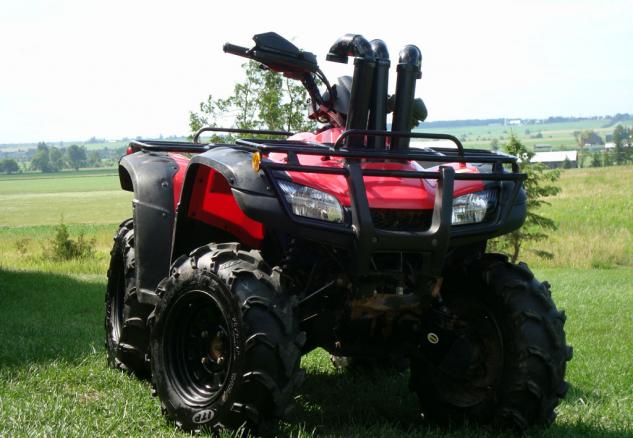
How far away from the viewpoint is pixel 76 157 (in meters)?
93.4

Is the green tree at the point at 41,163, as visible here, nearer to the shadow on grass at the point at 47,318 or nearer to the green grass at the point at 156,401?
the shadow on grass at the point at 47,318

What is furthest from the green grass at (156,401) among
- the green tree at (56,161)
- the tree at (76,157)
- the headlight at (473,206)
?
the green tree at (56,161)

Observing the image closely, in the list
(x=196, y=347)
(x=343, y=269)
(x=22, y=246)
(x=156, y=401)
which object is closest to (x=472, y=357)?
(x=343, y=269)

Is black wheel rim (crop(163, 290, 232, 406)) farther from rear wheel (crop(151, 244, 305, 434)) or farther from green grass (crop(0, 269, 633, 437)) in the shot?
green grass (crop(0, 269, 633, 437))

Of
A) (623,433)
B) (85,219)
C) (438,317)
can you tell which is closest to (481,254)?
(438,317)

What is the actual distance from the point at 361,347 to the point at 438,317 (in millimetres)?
425

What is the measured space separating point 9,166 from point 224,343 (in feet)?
319

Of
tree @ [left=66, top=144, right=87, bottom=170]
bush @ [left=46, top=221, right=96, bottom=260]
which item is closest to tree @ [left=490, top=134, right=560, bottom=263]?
bush @ [left=46, top=221, right=96, bottom=260]

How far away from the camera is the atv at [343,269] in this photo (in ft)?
12.9

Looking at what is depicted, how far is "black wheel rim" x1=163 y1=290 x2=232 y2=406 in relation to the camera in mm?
4316

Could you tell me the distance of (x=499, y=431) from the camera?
4.40 meters

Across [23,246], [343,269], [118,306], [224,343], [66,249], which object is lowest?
[23,246]

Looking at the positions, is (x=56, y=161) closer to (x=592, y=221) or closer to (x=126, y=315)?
(x=592, y=221)

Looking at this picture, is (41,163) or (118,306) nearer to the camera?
(118,306)
